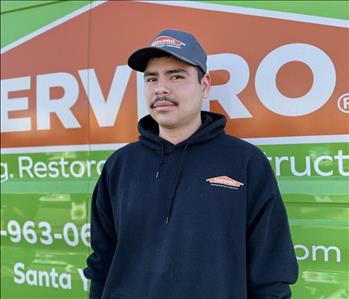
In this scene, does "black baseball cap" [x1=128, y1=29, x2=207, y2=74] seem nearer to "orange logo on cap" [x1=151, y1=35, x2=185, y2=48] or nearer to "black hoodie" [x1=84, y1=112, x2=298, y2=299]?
"orange logo on cap" [x1=151, y1=35, x2=185, y2=48]

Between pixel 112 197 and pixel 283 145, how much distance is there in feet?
2.29

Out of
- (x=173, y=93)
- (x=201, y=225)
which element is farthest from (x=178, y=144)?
(x=201, y=225)

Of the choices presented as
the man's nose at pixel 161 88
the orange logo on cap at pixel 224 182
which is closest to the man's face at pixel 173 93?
the man's nose at pixel 161 88

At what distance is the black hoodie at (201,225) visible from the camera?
5.25 feet

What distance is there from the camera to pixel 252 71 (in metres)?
2.04

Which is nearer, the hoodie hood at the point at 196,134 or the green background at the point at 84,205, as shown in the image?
the hoodie hood at the point at 196,134

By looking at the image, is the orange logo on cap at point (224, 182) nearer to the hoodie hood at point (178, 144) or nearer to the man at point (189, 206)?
the man at point (189, 206)

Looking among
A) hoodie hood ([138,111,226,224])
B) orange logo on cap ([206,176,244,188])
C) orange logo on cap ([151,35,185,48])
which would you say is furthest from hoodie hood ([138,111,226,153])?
orange logo on cap ([151,35,185,48])

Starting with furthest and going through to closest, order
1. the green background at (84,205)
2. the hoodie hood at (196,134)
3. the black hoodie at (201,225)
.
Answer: the green background at (84,205) → the hoodie hood at (196,134) → the black hoodie at (201,225)

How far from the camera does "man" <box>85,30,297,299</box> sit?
5.26ft

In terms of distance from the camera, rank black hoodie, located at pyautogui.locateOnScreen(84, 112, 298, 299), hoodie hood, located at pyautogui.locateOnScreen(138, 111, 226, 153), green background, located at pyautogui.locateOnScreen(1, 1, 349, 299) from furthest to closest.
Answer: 1. green background, located at pyautogui.locateOnScreen(1, 1, 349, 299)
2. hoodie hood, located at pyautogui.locateOnScreen(138, 111, 226, 153)
3. black hoodie, located at pyautogui.locateOnScreen(84, 112, 298, 299)

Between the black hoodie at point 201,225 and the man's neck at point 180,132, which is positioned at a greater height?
the man's neck at point 180,132

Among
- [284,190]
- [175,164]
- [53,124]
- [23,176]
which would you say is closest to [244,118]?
[284,190]

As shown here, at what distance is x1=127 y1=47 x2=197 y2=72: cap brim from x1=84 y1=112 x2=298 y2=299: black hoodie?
0.26m
